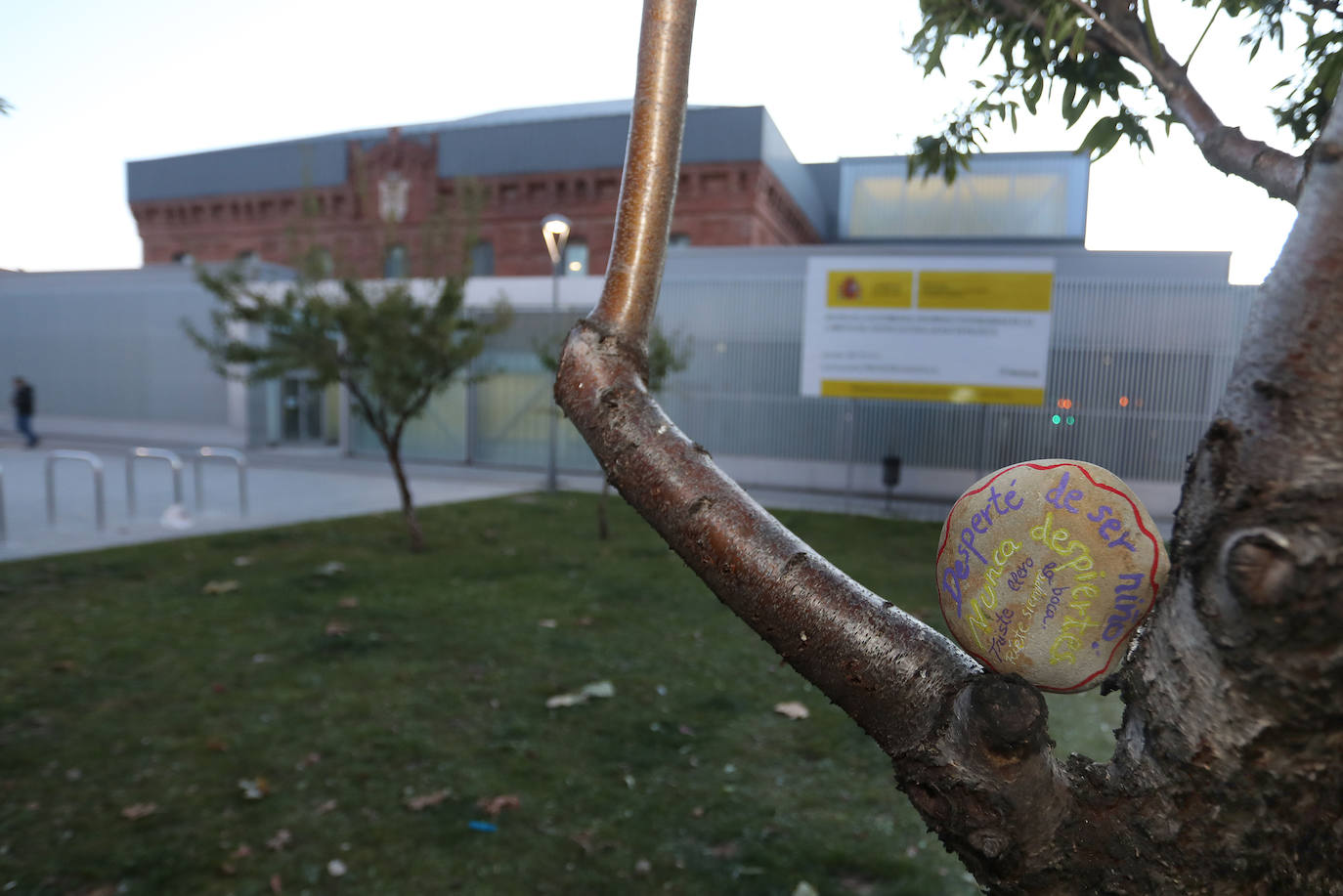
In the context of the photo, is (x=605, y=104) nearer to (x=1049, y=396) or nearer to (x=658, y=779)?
(x=1049, y=396)

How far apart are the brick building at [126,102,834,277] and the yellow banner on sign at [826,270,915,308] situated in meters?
9.44

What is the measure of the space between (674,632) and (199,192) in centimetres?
3541

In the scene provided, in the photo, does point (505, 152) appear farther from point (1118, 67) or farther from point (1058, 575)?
point (1058, 575)

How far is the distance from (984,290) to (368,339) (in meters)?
11.1

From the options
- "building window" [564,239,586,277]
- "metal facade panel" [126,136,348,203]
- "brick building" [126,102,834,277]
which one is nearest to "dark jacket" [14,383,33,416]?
"brick building" [126,102,834,277]

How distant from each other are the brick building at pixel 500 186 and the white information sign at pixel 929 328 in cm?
976

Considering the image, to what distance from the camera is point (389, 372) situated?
31.0 ft

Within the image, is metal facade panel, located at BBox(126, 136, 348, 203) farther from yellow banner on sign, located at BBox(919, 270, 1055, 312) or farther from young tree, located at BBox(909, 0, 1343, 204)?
young tree, located at BBox(909, 0, 1343, 204)

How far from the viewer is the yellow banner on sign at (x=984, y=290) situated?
48.5ft

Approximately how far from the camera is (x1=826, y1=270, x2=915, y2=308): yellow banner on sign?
15609 mm

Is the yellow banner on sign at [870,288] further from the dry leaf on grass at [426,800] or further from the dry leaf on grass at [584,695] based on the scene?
the dry leaf on grass at [426,800]

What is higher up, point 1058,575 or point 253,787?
point 1058,575

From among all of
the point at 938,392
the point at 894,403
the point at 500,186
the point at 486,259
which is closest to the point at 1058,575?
the point at 938,392

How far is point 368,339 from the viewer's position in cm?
918
